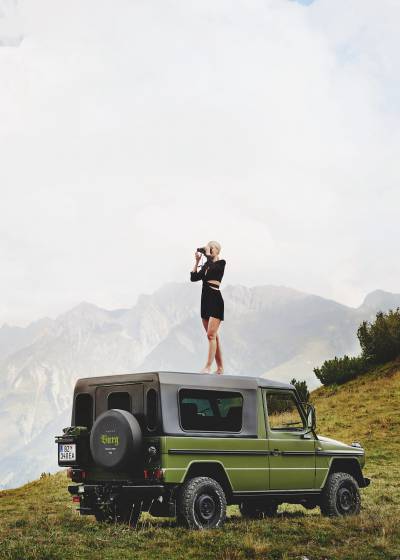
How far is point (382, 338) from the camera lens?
35719 millimetres

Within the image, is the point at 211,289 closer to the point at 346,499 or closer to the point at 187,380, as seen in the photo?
the point at 187,380

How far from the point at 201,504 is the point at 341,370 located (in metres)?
Result: 26.8

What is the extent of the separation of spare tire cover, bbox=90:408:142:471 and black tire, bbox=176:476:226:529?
777 millimetres

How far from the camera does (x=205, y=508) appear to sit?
34.3 ft

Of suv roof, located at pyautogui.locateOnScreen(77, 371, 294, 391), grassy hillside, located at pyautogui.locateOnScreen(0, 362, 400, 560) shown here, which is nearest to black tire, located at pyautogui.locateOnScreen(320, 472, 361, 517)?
grassy hillside, located at pyautogui.locateOnScreen(0, 362, 400, 560)

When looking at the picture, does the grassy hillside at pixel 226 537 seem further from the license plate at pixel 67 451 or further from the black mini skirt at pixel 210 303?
the black mini skirt at pixel 210 303

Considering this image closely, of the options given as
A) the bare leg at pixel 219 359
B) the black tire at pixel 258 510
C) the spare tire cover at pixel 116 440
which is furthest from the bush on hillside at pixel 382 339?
the spare tire cover at pixel 116 440

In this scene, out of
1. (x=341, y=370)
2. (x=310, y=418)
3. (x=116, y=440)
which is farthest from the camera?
(x=341, y=370)

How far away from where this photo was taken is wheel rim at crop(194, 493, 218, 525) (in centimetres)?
1037

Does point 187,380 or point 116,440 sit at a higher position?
point 187,380

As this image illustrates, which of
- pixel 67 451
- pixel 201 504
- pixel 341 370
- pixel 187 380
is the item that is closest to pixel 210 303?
pixel 187 380

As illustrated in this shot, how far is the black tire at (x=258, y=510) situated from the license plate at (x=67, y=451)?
3284 millimetres

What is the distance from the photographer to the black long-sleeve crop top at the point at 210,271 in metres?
13.2

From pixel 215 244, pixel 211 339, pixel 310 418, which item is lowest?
pixel 310 418
